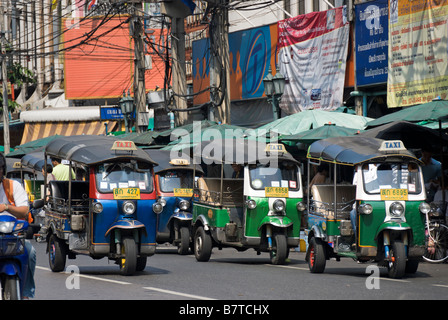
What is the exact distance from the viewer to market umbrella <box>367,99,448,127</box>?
1831 centimetres

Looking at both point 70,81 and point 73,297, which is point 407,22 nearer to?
point 73,297

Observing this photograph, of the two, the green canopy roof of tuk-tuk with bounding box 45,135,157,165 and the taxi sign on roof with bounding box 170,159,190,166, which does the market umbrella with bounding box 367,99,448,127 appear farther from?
the green canopy roof of tuk-tuk with bounding box 45,135,157,165

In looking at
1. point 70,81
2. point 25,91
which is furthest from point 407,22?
point 25,91

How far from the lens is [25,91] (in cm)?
6247

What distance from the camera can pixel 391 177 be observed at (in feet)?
48.6

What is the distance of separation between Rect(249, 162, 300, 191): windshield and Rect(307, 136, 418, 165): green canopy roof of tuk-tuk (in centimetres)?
132

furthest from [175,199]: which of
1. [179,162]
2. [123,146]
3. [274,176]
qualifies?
[123,146]

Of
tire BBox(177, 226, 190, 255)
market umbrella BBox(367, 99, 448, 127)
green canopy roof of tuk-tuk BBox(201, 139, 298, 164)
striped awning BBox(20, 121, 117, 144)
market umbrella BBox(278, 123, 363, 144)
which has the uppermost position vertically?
striped awning BBox(20, 121, 117, 144)

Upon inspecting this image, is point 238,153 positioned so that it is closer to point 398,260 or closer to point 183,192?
point 183,192

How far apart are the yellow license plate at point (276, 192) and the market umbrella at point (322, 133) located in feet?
13.5

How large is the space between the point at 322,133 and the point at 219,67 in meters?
8.23

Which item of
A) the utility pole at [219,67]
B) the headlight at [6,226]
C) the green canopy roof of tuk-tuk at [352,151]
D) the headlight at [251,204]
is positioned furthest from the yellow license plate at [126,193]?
the utility pole at [219,67]

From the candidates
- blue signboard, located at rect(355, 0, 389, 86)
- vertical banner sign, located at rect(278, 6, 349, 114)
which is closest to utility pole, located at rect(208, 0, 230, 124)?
vertical banner sign, located at rect(278, 6, 349, 114)
